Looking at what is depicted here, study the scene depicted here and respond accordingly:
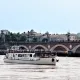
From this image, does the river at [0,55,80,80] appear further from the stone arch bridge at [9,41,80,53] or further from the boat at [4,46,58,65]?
the stone arch bridge at [9,41,80,53]

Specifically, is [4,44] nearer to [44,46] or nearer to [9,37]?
[9,37]

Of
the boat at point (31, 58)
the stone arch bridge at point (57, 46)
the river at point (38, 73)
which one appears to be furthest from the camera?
the stone arch bridge at point (57, 46)

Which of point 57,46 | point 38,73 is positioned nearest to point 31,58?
point 38,73

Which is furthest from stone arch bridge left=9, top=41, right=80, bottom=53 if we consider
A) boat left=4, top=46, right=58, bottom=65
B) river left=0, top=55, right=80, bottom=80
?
river left=0, top=55, right=80, bottom=80

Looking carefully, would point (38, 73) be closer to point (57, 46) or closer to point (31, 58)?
point (31, 58)

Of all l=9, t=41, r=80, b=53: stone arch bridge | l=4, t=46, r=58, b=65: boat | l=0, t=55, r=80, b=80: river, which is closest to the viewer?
l=0, t=55, r=80, b=80: river

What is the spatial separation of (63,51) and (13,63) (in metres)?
58.3

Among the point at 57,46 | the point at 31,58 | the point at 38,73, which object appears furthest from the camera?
the point at 57,46

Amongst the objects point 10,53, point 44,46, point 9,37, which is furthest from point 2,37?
point 10,53

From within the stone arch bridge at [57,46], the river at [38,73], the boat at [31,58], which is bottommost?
the river at [38,73]

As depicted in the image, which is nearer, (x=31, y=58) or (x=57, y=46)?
(x=31, y=58)

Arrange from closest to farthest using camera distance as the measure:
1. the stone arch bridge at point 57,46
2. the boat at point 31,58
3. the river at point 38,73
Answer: the river at point 38,73
the boat at point 31,58
the stone arch bridge at point 57,46

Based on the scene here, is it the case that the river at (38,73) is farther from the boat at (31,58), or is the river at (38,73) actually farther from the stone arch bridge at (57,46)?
the stone arch bridge at (57,46)

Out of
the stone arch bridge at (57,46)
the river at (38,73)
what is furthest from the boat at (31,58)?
the stone arch bridge at (57,46)
